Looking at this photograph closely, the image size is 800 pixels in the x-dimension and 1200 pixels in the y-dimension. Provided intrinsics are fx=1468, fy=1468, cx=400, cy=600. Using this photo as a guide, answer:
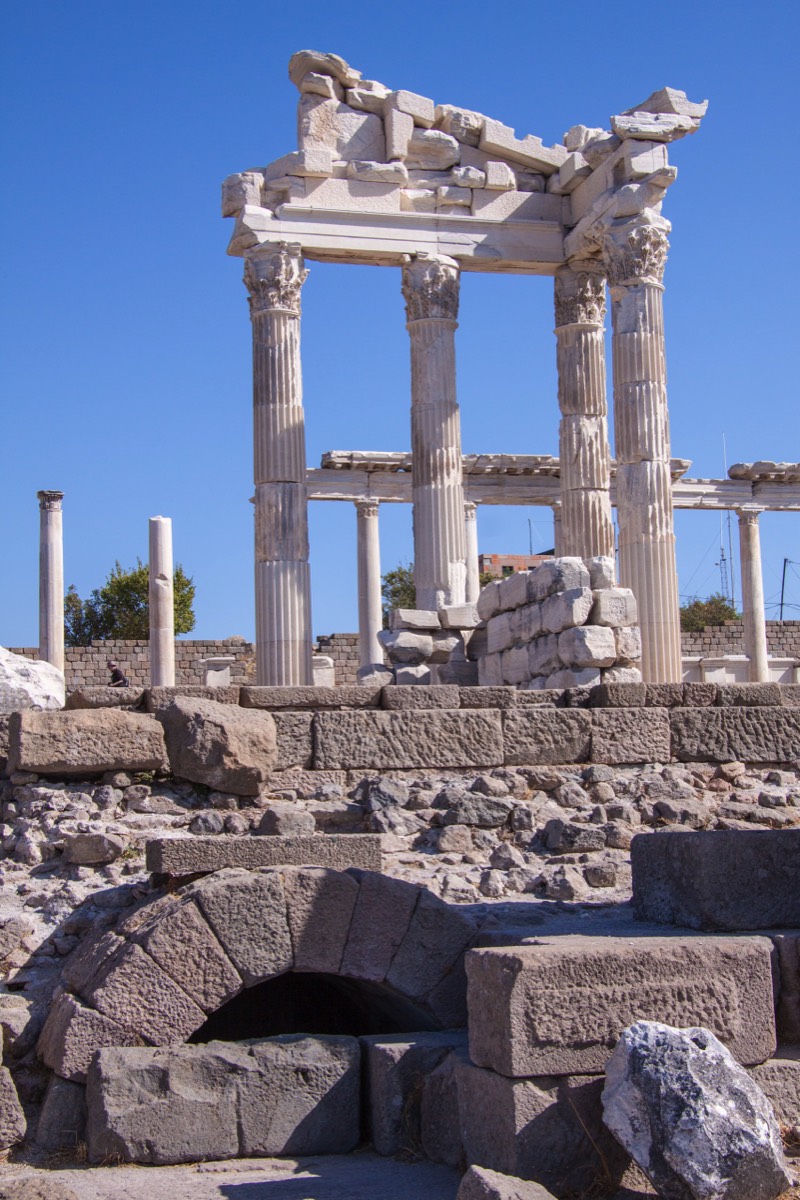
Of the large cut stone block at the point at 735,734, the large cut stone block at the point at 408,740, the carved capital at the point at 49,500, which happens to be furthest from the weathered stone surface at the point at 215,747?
the carved capital at the point at 49,500

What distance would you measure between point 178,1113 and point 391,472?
23.8 metres

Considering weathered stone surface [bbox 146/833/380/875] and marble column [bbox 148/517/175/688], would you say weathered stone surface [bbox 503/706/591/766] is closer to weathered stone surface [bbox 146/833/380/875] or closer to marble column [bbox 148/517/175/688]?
weathered stone surface [bbox 146/833/380/875]

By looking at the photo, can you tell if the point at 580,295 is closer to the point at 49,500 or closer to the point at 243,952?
the point at 49,500

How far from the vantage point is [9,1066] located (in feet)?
23.1

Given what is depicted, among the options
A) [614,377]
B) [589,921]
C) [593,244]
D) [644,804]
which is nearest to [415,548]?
[614,377]

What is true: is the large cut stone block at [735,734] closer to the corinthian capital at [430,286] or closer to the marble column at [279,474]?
the marble column at [279,474]

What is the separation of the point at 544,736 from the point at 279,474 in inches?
355

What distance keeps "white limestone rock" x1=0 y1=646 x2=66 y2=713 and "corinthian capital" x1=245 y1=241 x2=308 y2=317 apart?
858cm

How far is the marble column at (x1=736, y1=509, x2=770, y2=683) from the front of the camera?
32.0 metres

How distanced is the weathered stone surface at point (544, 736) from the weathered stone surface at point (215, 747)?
1.85 m

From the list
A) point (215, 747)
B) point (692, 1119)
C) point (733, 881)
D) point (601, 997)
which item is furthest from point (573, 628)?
point (692, 1119)

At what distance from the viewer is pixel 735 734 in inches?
425

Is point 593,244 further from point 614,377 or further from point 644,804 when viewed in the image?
point 644,804

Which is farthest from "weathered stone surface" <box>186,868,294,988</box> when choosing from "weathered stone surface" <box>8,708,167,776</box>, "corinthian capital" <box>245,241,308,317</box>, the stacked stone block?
"corinthian capital" <box>245,241,308,317</box>
